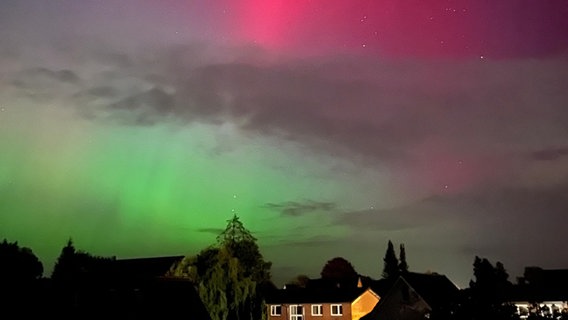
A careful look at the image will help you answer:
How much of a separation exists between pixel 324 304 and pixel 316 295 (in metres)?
2.98

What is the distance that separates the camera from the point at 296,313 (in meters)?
81.9

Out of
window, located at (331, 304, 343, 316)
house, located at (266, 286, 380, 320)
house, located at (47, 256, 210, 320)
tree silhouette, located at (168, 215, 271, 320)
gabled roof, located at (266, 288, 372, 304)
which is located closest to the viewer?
house, located at (47, 256, 210, 320)

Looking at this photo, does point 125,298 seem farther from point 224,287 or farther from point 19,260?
point 19,260

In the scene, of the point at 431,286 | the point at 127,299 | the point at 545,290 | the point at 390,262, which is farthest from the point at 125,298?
the point at 390,262

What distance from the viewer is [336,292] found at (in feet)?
264

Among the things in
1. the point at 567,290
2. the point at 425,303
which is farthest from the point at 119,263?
the point at 567,290

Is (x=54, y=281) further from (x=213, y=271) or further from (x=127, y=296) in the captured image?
(x=213, y=271)

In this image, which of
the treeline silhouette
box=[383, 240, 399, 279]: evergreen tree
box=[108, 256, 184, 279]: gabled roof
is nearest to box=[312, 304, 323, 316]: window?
box=[108, 256, 184, 279]: gabled roof

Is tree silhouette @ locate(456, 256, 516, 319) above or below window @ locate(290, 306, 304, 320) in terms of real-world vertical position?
below

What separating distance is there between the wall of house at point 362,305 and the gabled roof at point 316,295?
0.64m

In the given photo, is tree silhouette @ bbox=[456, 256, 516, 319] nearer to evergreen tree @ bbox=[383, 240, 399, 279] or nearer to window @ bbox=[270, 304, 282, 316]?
window @ bbox=[270, 304, 282, 316]

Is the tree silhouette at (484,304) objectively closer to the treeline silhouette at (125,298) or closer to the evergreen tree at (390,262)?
the treeline silhouette at (125,298)

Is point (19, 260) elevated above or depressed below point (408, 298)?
above

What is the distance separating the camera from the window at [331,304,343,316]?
77.0 meters
